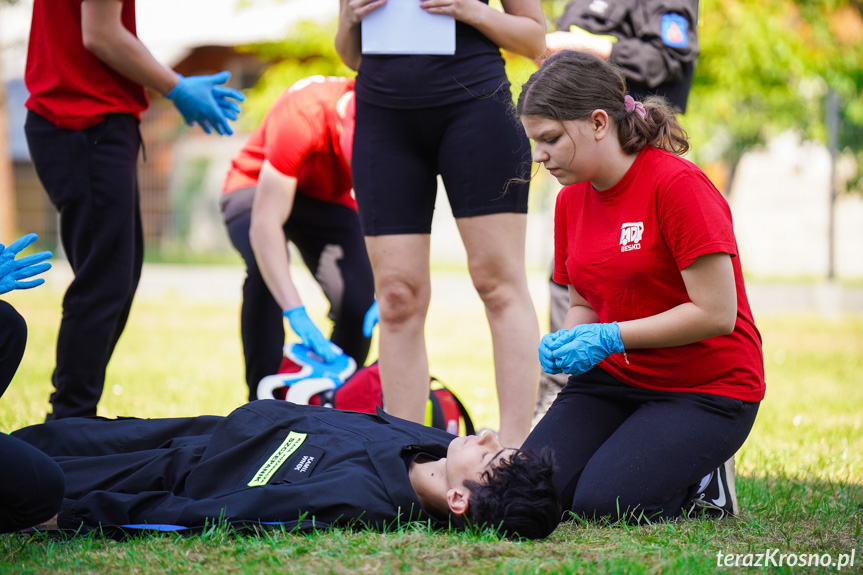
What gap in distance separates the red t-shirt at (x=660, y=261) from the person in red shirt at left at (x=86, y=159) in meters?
1.74

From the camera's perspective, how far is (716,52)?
42.8 feet

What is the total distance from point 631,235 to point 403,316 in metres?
0.91

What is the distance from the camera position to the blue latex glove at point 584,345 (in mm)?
2602

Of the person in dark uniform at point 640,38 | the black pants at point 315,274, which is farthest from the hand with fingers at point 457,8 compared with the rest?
the black pants at point 315,274

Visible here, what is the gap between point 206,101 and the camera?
372 centimetres

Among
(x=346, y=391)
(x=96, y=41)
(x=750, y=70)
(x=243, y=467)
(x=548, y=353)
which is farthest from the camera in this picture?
(x=750, y=70)

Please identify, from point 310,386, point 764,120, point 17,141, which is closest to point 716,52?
point 764,120

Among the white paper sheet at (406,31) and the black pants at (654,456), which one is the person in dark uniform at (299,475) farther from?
the white paper sheet at (406,31)

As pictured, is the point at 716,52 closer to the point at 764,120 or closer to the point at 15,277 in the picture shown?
the point at 764,120

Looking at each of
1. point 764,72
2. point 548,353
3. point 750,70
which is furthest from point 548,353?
point 764,72

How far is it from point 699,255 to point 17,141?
1901 centimetres

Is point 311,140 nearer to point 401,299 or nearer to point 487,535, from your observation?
point 401,299

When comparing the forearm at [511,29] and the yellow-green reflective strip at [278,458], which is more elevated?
the forearm at [511,29]

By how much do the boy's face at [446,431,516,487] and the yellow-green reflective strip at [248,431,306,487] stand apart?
0.44 meters
